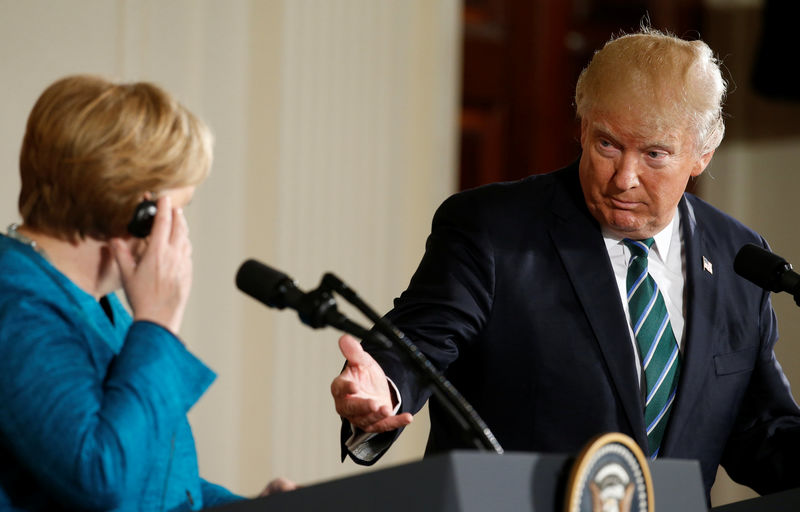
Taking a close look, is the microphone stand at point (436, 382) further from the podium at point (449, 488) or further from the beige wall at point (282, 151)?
the beige wall at point (282, 151)

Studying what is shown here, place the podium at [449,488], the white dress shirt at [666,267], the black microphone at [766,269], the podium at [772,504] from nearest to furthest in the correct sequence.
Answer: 1. the podium at [449,488]
2. the podium at [772,504]
3. the black microphone at [766,269]
4. the white dress shirt at [666,267]

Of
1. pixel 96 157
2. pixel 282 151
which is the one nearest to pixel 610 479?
pixel 96 157

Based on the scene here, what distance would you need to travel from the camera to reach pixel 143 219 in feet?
5.60

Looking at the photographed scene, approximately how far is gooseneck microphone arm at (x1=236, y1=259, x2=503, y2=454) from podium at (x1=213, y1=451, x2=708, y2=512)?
5.7 inches

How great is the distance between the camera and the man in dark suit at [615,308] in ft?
7.29

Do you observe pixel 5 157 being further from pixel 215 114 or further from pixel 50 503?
pixel 50 503

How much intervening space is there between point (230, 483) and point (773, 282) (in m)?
2.67

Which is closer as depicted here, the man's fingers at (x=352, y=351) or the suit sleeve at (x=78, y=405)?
Result: the suit sleeve at (x=78, y=405)

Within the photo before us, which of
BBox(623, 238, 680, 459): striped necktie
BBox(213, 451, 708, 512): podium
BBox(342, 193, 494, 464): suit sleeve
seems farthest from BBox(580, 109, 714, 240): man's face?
BBox(213, 451, 708, 512): podium

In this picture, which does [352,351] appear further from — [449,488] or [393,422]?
[449,488]

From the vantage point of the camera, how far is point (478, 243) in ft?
7.56

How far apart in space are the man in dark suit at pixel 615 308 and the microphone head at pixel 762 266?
29 centimetres

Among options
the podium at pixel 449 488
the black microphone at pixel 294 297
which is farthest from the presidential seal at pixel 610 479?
the black microphone at pixel 294 297

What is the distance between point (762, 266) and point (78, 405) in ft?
3.83
